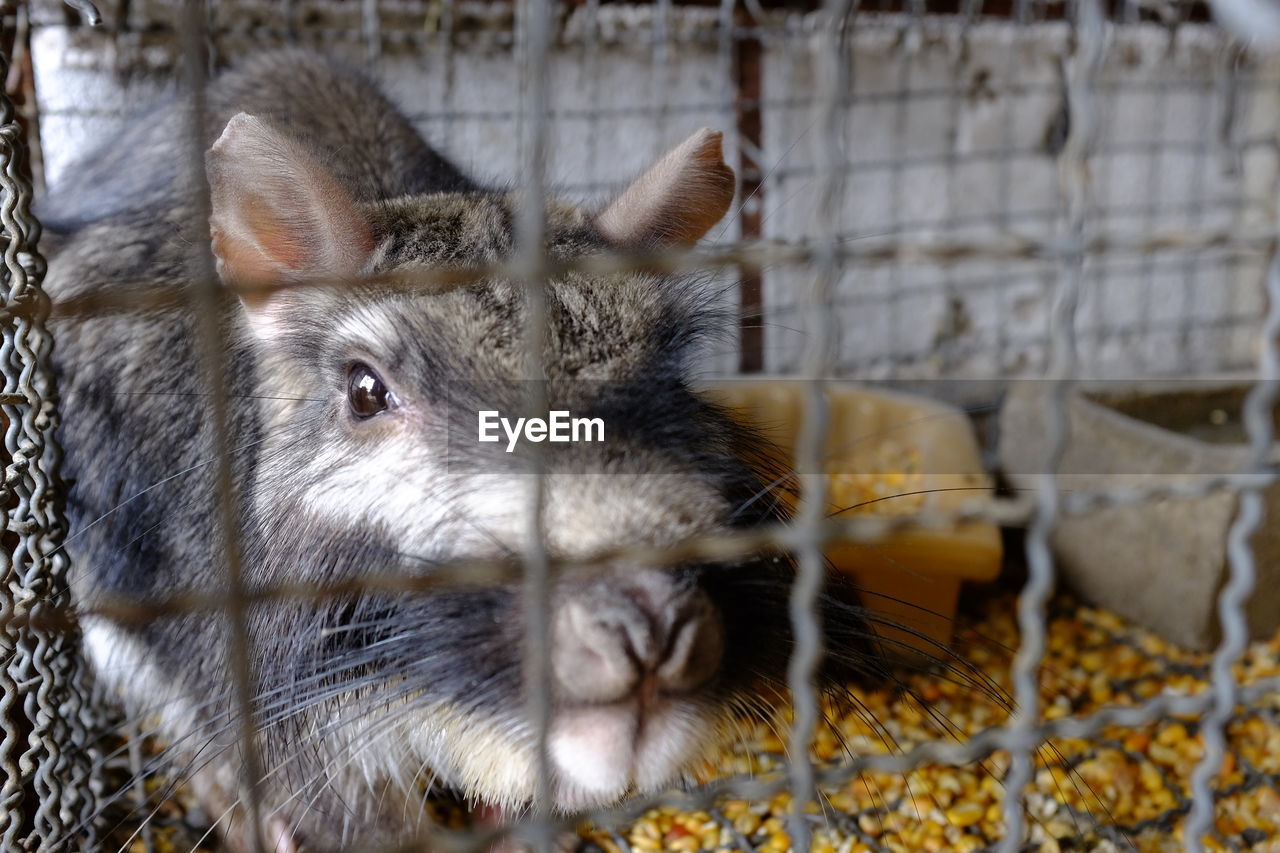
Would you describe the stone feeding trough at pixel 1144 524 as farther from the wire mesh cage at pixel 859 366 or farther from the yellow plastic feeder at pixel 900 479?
the yellow plastic feeder at pixel 900 479

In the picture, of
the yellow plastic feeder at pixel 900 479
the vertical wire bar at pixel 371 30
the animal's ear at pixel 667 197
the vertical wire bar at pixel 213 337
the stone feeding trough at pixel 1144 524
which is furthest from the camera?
the vertical wire bar at pixel 371 30

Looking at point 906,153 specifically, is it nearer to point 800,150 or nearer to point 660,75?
point 800,150

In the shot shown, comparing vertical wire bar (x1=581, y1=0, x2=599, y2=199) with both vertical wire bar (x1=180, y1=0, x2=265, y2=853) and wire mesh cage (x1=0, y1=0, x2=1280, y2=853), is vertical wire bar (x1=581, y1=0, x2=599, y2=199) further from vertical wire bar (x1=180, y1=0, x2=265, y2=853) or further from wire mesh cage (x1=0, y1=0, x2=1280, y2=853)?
vertical wire bar (x1=180, y1=0, x2=265, y2=853)

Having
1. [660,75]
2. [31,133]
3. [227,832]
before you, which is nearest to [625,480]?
[227,832]

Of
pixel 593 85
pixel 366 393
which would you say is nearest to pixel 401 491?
pixel 366 393

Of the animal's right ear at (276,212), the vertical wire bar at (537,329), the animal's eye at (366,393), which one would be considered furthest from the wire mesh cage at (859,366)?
the animal's right ear at (276,212)

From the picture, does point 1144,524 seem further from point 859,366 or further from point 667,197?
point 859,366

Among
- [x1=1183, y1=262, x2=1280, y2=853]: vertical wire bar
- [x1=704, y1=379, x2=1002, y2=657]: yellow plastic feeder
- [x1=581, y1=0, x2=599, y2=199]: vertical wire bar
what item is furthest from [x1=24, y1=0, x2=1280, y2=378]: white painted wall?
[x1=1183, y1=262, x2=1280, y2=853]: vertical wire bar
